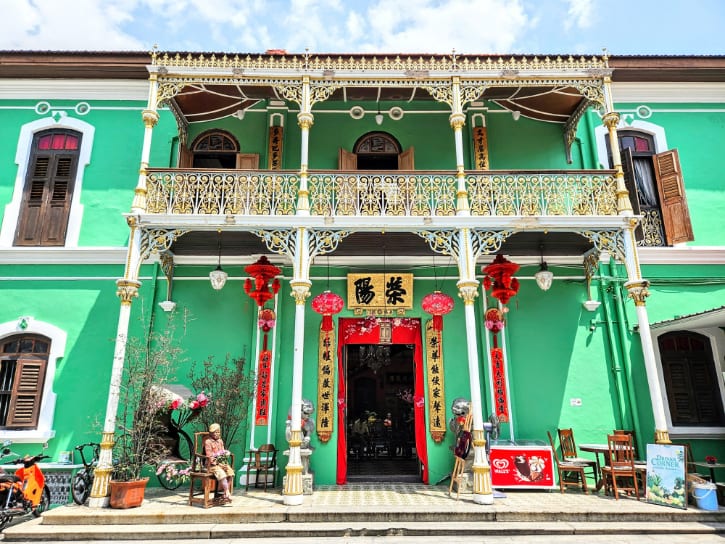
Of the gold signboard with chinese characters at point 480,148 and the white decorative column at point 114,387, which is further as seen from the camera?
the gold signboard with chinese characters at point 480,148

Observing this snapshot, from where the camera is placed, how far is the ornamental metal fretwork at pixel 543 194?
8.24 metres

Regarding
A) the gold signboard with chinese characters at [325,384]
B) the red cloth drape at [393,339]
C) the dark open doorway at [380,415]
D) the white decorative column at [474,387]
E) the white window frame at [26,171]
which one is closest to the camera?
the white decorative column at [474,387]

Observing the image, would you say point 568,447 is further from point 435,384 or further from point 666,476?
point 435,384

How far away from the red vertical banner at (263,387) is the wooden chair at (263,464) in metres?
0.49

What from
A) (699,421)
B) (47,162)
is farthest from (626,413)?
(47,162)

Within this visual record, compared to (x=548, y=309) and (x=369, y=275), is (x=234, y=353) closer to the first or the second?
(x=369, y=275)

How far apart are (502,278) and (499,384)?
6.67 ft

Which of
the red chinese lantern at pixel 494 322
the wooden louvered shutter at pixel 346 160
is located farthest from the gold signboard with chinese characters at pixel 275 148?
the red chinese lantern at pixel 494 322

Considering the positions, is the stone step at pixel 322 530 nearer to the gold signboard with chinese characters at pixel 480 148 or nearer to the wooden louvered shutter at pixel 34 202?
the wooden louvered shutter at pixel 34 202

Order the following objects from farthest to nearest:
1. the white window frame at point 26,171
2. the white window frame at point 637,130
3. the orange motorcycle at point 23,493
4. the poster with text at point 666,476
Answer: the white window frame at point 637,130, the white window frame at point 26,171, the poster with text at point 666,476, the orange motorcycle at point 23,493

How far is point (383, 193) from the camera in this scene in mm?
8312

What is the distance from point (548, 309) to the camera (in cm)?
955

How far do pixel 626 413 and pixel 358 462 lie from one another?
6.07 m

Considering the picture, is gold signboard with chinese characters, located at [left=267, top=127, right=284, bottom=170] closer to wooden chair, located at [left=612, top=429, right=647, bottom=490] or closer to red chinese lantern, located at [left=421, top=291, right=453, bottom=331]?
red chinese lantern, located at [left=421, top=291, right=453, bottom=331]
